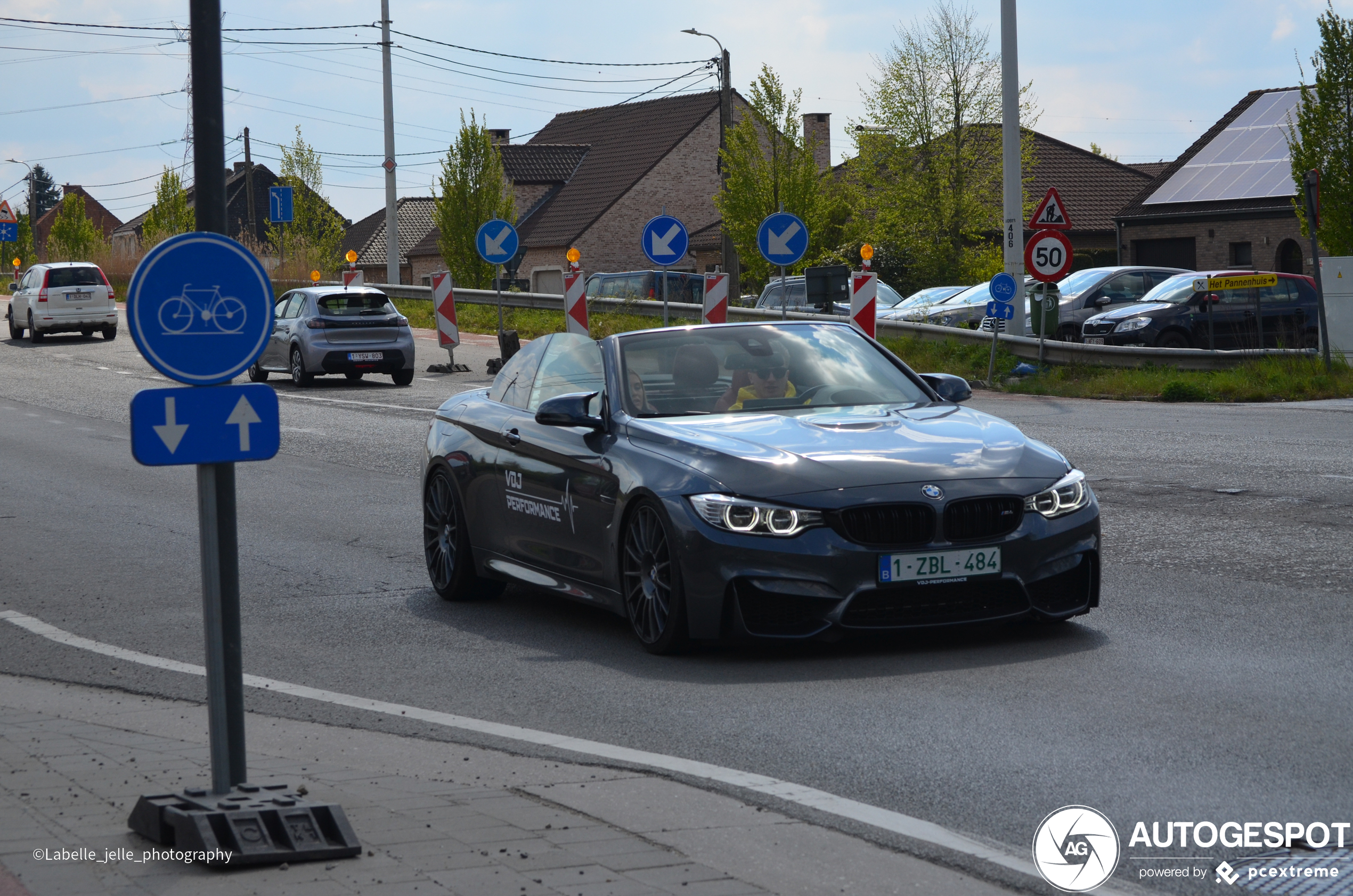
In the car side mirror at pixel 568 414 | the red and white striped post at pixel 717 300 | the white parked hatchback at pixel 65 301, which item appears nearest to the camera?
the car side mirror at pixel 568 414

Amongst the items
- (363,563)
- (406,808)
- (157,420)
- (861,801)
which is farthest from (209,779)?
(363,563)

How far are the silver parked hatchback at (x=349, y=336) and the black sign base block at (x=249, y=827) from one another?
22842mm

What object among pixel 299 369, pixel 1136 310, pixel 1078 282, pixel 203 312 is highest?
pixel 1078 282

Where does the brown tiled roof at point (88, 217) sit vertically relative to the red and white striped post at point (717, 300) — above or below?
above

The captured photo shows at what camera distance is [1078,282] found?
29.8 m

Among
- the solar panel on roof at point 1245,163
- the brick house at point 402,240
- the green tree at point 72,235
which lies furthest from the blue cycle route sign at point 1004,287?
the brick house at point 402,240

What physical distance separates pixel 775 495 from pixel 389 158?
135 ft

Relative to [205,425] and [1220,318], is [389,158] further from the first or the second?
[205,425]

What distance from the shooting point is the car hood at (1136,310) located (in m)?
26.8

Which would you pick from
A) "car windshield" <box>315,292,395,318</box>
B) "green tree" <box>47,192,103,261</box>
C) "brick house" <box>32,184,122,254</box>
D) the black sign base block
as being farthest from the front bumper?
"brick house" <box>32,184,122,254</box>

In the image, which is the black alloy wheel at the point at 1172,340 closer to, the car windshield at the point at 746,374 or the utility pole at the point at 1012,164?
the utility pole at the point at 1012,164

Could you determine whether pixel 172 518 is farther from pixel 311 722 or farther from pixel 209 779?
pixel 209 779

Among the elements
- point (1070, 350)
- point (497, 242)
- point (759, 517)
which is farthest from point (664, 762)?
point (497, 242)

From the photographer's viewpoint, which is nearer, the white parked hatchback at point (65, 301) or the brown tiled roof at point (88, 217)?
the white parked hatchback at point (65, 301)
